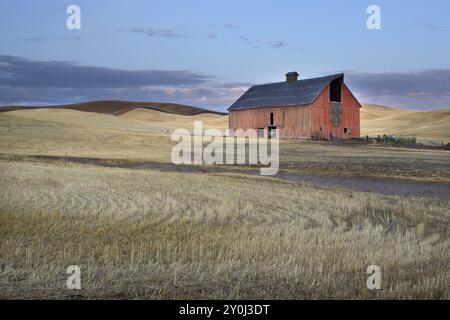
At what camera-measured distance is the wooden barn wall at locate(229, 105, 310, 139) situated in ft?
184

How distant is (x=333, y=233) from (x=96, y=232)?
4.46 meters

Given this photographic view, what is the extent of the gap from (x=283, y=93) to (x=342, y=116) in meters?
6.58

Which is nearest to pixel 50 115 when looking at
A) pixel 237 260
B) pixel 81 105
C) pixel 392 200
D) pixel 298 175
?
pixel 81 105

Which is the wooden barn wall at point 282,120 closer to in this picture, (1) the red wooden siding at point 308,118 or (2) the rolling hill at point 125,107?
(1) the red wooden siding at point 308,118

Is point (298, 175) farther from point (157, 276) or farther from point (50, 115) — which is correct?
point (50, 115)

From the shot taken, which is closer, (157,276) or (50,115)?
(157,276)

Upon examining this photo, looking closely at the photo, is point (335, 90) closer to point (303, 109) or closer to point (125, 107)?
point (303, 109)

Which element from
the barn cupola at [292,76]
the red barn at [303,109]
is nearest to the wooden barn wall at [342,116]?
the red barn at [303,109]

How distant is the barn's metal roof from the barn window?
0.79 metres

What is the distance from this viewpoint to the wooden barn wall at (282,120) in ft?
184

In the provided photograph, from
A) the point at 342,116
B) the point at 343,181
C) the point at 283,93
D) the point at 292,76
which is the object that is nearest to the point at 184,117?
the point at 292,76

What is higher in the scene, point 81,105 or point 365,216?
point 81,105

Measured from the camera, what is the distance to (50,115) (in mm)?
84938

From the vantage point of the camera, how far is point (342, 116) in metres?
59.0
